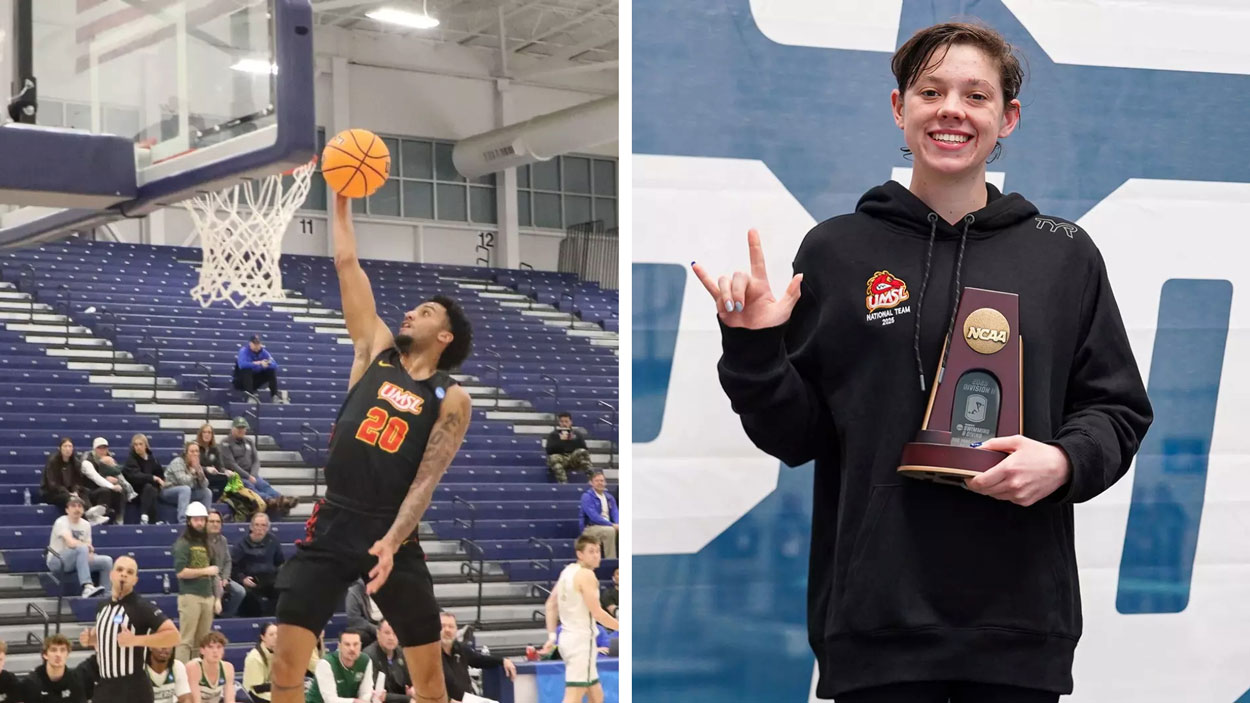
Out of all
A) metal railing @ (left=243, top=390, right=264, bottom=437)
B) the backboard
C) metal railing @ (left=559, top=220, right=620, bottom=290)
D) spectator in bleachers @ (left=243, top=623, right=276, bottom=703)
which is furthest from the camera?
metal railing @ (left=559, top=220, right=620, bottom=290)

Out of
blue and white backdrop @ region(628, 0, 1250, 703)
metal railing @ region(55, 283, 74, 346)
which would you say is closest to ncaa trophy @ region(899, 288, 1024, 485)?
blue and white backdrop @ region(628, 0, 1250, 703)

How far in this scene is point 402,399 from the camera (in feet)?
22.4

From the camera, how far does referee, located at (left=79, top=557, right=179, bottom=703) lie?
24.3ft

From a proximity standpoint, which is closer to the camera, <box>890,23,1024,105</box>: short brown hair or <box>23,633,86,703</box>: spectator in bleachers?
<box>890,23,1024,105</box>: short brown hair

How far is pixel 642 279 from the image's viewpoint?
2457 millimetres

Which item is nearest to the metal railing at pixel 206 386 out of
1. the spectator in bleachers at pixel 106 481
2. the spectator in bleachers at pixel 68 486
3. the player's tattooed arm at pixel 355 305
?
the spectator in bleachers at pixel 106 481

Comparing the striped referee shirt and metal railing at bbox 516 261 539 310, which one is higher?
metal railing at bbox 516 261 539 310

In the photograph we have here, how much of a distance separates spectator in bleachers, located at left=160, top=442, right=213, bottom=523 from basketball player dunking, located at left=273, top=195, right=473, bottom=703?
2371mm

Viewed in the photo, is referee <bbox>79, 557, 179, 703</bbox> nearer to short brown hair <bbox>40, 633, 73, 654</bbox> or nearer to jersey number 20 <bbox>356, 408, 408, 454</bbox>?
short brown hair <bbox>40, 633, 73, 654</bbox>

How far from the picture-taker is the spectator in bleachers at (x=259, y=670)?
286 inches

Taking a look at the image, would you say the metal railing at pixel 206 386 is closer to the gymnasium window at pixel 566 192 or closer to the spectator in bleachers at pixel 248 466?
the spectator in bleachers at pixel 248 466

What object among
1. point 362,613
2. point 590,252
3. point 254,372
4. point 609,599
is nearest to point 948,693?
point 362,613

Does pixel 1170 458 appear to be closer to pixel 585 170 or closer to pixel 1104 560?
pixel 1104 560

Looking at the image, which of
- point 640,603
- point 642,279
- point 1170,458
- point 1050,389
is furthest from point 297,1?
point 1050,389
